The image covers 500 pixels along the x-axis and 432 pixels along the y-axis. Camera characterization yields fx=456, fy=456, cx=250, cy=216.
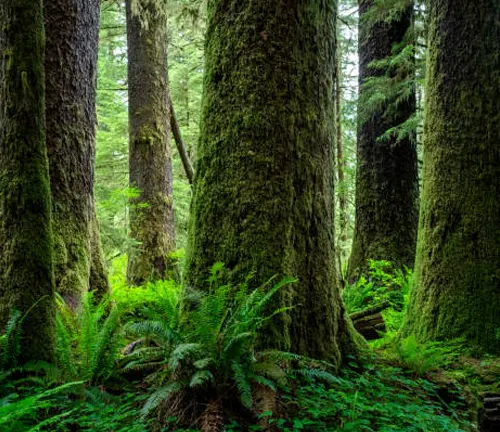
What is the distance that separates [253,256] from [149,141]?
6820 millimetres

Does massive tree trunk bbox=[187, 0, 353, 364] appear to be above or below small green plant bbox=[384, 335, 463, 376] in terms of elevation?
above

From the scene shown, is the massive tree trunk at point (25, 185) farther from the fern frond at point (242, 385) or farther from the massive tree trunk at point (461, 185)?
the massive tree trunk at point (461, 185)

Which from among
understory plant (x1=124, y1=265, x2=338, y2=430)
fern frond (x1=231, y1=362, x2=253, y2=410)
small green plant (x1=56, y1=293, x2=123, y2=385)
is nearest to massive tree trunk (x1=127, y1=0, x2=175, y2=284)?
small green plant (x1=56, y1=293, x2=123, y2=385)

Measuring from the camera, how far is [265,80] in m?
3.79

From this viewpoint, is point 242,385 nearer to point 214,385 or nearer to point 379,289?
point 214,385

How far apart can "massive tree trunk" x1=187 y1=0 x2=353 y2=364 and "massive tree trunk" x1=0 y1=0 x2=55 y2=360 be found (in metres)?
1.18

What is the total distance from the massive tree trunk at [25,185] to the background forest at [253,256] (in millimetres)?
13

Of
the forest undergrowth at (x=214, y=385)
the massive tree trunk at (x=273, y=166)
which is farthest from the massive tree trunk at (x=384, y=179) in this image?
the massive tree trunk at (x=273, y=166)

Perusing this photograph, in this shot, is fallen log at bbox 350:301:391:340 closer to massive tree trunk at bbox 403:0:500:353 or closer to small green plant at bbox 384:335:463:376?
massive tree trunk at bbox 403:0:500:353

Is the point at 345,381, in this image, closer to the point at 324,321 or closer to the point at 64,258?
the point at 324,321

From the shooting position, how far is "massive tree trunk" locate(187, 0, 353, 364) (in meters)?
3.66

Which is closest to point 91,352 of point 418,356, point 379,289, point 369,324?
point 418,356

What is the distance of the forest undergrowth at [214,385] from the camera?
2.78 metres

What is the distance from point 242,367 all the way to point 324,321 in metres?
1.09
